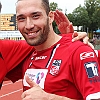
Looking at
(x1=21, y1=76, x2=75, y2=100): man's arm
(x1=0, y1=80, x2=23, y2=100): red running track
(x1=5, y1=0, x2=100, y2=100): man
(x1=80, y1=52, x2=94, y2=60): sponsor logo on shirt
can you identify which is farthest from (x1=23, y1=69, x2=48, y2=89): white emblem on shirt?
(x1=0, y1=80, x2=23, y2=100): red running track

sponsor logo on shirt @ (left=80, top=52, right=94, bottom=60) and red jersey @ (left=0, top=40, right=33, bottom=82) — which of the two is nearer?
sponsor logo on shirt @ (left=80, top=52, right=94, bottom=60)

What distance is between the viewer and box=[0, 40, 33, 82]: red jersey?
2.71 metres

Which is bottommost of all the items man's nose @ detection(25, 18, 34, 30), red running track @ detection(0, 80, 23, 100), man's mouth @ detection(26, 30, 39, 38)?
red running track @ detection(0, 80, 23, 100)

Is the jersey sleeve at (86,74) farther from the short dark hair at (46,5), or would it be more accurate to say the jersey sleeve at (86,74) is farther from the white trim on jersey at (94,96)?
the short dark hair at (46,5)

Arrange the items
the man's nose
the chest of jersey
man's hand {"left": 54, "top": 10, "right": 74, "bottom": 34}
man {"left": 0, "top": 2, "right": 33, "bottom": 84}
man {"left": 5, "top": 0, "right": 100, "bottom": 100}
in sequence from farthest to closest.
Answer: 1. man's hand {"left": 54, "top": 10, "right": 74, "bottom": 34}
2. man {"left": 0, "top": 2, "right": 33, "bottom": 84}
3. the man's nose
4. the chest of jersey
5. man {"left": 5, "top": 0, "right": 100, "bottom": 100}

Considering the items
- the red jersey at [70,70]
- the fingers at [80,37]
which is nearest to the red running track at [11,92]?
the fingers at [80,37]

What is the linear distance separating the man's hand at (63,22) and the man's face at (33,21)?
0.60m

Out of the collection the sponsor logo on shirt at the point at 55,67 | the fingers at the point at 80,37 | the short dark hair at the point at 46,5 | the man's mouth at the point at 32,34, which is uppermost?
the short dark hair at the point at 46,5

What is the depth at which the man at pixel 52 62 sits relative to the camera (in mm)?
2064

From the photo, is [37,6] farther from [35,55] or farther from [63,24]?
[63,24]

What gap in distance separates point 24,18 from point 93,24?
39.7m

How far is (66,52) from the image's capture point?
7.46 feet

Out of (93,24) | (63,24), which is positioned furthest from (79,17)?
(63,24)

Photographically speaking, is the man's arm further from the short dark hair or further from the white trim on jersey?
the short dark hair
